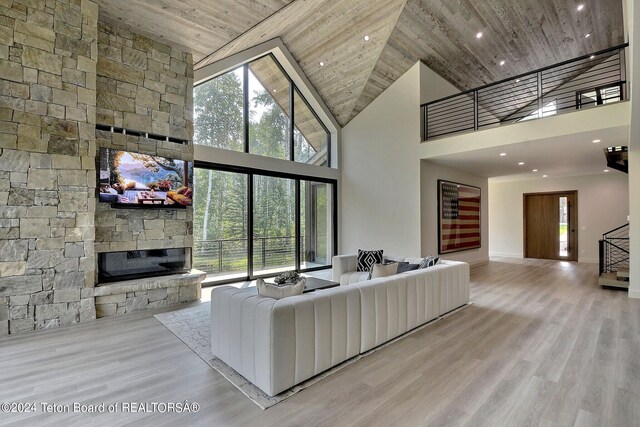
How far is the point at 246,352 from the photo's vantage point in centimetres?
240

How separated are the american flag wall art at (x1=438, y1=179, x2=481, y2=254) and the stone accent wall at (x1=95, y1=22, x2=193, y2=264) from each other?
17.6 ft

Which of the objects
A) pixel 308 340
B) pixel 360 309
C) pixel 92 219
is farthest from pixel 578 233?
pixel 92 219

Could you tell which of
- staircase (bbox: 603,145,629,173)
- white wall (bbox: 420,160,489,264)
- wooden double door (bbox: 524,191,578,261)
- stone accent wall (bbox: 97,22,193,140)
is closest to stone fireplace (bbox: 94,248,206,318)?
stone accent wall (bbox: 97,22,193,140)

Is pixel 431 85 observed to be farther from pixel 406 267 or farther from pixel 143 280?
pixel 143 280

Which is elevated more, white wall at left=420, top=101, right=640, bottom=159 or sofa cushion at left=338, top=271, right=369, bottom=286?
white wall at left=420, top=101, right=640, bottom=159

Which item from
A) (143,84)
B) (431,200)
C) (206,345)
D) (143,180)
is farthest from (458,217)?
(143,84)

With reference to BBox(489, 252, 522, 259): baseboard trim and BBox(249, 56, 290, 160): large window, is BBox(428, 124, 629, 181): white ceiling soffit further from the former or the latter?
BBox(249, 56, 290, 160): large window

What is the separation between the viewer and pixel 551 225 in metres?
9.55

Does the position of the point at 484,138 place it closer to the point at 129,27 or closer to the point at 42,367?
the point at 129,27

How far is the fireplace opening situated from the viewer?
436cm

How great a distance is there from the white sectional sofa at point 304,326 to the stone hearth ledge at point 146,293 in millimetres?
2196

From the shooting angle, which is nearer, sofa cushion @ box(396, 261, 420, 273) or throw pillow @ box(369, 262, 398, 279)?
throw pillow @ box(369, 262, 398, 279)

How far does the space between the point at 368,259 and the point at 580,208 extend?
798 cm

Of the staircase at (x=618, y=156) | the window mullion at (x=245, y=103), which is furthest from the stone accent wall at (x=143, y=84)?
the staircase at (x=618, y=156)
